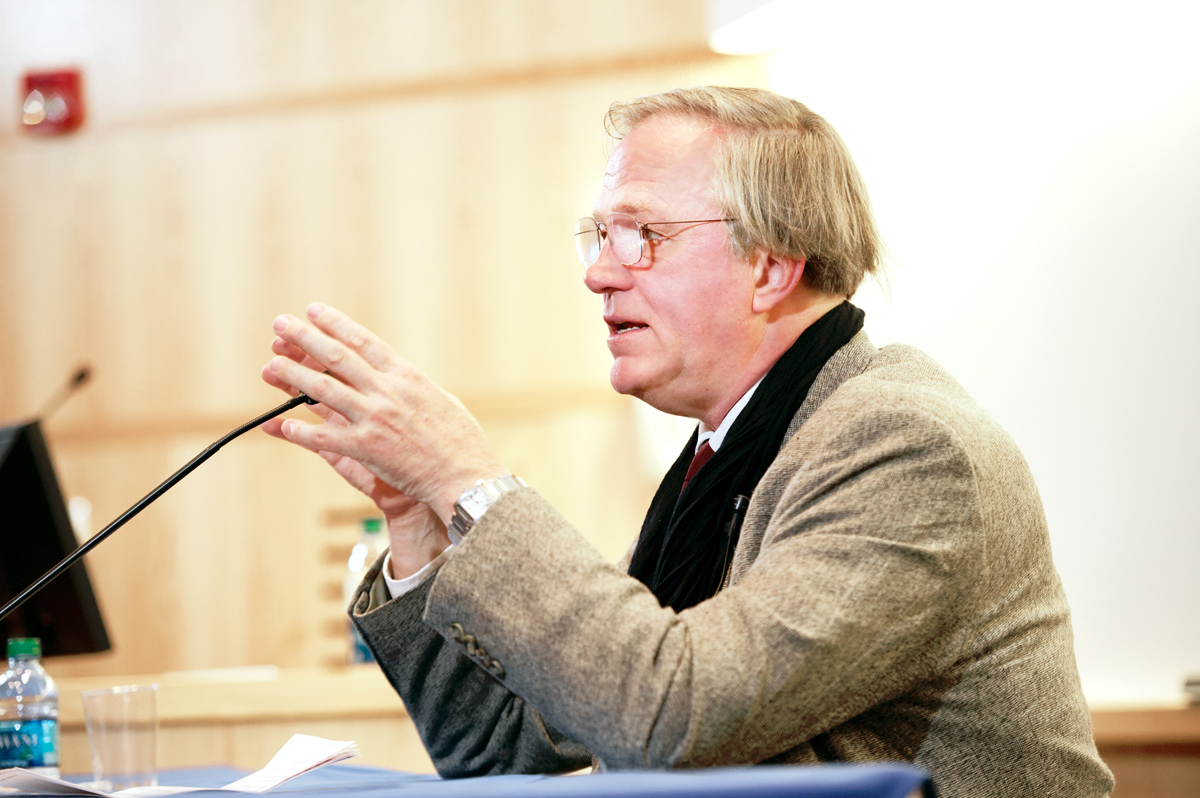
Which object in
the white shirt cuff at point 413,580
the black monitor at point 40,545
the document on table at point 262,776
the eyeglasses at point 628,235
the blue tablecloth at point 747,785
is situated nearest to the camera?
the blue tablecloth at point 747,785

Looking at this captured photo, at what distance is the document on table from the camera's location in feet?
2.76

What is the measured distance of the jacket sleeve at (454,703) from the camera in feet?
4.23

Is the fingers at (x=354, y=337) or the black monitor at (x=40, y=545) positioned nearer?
the fingers at (x=354, y=337)

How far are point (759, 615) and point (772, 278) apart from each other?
0.58 meters

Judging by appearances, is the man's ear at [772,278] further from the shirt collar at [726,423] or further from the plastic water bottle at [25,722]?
the plastic water bottle at [25,722]

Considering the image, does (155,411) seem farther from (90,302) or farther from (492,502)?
(492,502)

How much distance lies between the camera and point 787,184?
1.37m

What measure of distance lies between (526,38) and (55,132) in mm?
1611

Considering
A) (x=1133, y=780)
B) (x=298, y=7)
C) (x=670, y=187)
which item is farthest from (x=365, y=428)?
(x=298, y=7)

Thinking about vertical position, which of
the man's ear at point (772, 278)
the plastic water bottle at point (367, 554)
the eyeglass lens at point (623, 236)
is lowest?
the plastic water bottle at point (367, 554)

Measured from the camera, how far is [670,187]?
4.52 feet

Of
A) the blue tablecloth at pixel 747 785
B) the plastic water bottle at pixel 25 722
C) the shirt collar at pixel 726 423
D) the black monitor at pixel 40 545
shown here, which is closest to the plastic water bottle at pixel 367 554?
the black monitor at pixel 40 545

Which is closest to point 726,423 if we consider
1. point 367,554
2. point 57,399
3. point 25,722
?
point 25,722

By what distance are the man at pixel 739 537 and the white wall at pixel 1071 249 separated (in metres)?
1.31
